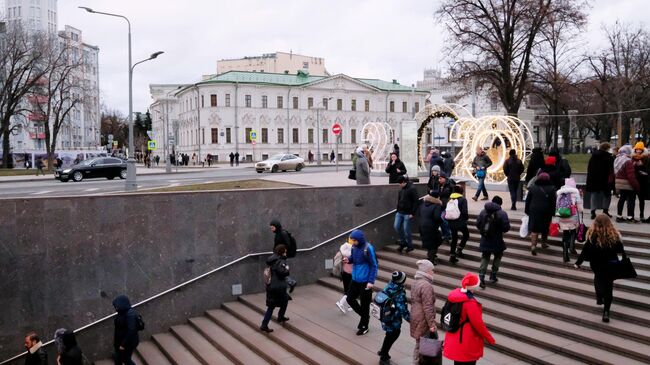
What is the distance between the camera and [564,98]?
40750mm

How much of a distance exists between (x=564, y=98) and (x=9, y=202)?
38.5m

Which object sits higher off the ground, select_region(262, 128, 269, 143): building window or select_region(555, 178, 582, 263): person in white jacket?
select_region(262, 128, 269, 143): building window

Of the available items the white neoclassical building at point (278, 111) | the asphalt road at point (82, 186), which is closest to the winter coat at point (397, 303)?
the asphalt road at point (82, 186)

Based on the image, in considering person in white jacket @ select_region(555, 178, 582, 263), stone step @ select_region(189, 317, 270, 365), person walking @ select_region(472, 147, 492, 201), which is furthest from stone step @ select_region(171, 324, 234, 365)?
person walking @ select_region(472, 147, 492, 201)

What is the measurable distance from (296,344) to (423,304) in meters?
3.41

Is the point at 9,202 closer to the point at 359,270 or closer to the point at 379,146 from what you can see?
the point at 359,270

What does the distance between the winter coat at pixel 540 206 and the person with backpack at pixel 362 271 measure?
375 centimetres

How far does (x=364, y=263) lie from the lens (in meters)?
9.04

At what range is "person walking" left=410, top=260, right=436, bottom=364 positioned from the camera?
6.73 m

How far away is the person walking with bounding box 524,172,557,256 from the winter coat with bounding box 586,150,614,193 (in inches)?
75.7

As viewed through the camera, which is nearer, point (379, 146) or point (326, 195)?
point (326, 195)

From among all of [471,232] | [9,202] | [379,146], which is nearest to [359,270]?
[471,232]

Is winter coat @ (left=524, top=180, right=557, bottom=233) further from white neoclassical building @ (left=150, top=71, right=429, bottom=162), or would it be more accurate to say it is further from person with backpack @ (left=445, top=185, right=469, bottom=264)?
white neoclassical building @ (left=150, top=71, right=429, bottom=162)

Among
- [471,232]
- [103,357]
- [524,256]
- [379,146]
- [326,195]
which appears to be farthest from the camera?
[379,146]
